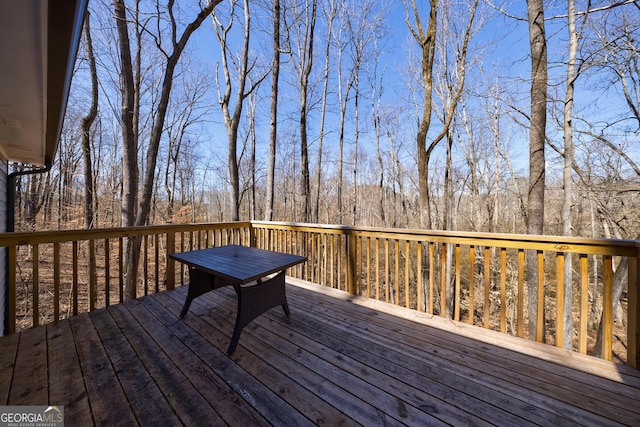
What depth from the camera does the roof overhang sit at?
1.06m

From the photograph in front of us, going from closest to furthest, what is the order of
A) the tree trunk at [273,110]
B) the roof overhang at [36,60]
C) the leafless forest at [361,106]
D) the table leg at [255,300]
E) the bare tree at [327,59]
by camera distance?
the roof overhang at [36,60], the table leg at [255,300], the leafless forest at [361,106], the tree trunk at [273,110], the bare tree at [327,59]

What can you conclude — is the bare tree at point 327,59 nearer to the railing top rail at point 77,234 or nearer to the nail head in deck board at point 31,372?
the railing top rail at point 77,234

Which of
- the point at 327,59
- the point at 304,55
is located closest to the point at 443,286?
the point at 304,55

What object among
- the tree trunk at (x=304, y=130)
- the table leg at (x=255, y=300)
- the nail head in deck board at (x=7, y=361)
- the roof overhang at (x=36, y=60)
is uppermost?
the tree trunk at (x=304, y=130)

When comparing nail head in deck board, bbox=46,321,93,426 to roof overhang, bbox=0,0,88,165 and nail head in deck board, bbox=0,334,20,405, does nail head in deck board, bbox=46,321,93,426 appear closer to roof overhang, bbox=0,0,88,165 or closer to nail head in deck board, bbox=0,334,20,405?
nail head in deck board, bbox=0,334,20,405

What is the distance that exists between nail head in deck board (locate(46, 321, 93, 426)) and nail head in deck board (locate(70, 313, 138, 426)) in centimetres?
3

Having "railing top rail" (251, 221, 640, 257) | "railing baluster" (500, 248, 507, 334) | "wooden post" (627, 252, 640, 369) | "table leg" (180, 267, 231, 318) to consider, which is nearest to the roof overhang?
"table leg" (180, 267, 231, 318)

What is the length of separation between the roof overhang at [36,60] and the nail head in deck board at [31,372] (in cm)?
197

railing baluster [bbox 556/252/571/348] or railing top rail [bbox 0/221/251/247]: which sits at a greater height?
railing top rail [bbox 0/221/251/247]

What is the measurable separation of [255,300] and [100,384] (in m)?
1.09

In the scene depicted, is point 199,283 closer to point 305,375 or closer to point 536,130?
point 305,375

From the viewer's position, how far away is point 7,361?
178 centimetres

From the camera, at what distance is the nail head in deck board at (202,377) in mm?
1347

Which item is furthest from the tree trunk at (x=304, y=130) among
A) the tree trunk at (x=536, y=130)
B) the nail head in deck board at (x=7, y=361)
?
the nail head in deck board at (x=7, y=361)
